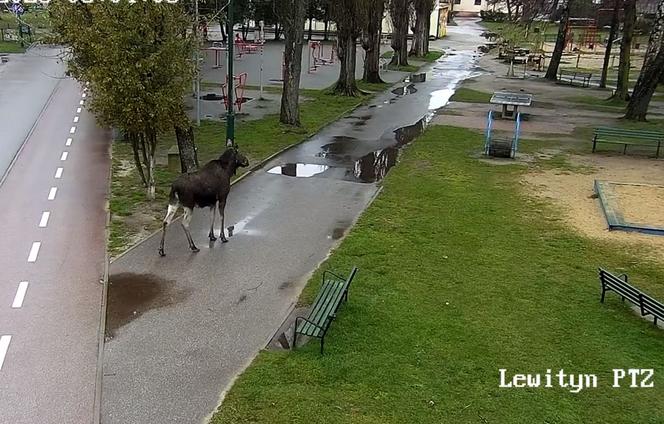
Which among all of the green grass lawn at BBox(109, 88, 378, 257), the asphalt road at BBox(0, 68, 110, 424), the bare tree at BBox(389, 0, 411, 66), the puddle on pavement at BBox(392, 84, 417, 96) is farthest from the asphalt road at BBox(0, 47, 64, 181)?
the bare tree at BBox(389, 0, 411, 66)

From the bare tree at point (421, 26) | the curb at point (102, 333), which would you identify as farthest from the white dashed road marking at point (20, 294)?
the bare tree at point (421, 26)

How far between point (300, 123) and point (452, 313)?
16.1 metres

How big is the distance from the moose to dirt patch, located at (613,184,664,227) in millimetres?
8733

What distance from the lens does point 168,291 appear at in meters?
10.5

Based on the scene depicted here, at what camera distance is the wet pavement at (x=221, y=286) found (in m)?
7.86

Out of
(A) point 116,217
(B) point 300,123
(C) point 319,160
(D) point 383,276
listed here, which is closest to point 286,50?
(B) point 300,123

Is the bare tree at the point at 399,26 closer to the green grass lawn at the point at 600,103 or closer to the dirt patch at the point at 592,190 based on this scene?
the green grass lawn at the point at 600,103

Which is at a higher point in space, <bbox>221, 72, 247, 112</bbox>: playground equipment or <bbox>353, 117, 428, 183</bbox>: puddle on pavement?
<bbox>221, 72, 247, 112</bbox>: playground equipment

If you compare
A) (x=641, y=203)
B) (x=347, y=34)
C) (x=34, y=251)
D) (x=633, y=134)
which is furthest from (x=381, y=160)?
(x=347, y=34)

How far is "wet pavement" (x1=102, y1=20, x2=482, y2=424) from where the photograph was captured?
7.86 metres

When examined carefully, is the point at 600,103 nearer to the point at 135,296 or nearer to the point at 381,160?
the point at 381,160

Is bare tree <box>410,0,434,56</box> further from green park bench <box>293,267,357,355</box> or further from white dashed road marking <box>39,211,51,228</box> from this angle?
green park bench <box>293,267,357,355</box>

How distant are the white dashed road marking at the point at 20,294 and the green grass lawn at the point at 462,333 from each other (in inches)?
159

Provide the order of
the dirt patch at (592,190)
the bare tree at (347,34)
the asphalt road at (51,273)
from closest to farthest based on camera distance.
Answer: the asphalt road at (51,273)
the dirt patch at (592,190)
the bare tree at (347,34)
